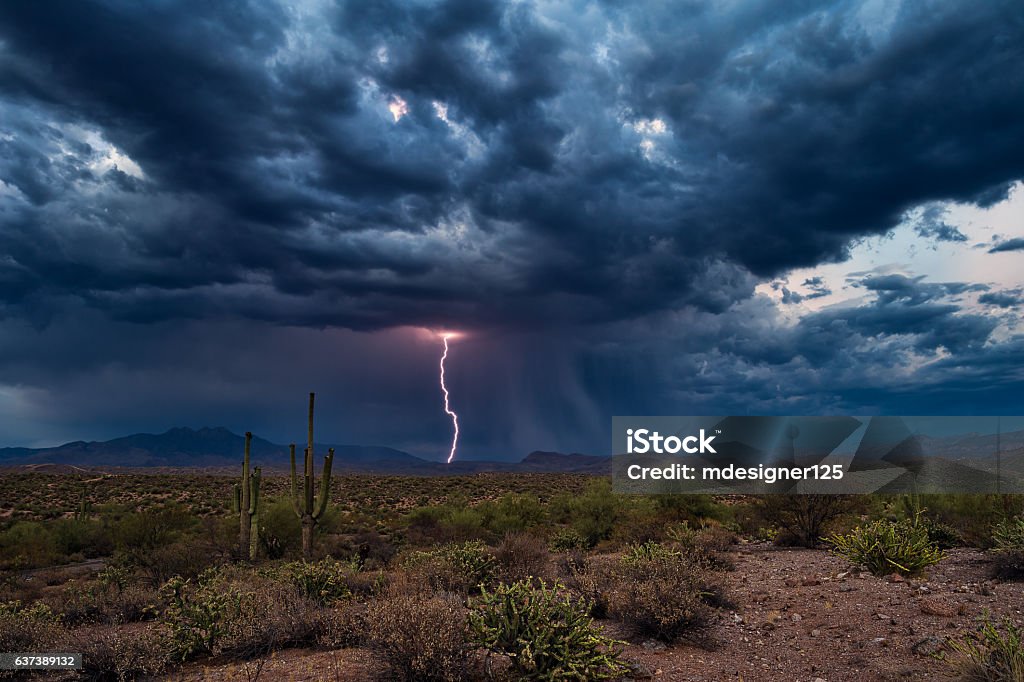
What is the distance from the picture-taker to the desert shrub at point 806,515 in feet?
61.6

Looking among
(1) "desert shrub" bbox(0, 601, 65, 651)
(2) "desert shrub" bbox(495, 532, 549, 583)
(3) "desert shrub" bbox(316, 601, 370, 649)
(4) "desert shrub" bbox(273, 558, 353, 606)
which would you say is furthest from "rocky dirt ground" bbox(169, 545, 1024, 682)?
(2) "desert shrub" bbox(495, 532, 549, 583)

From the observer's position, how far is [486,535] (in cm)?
2830

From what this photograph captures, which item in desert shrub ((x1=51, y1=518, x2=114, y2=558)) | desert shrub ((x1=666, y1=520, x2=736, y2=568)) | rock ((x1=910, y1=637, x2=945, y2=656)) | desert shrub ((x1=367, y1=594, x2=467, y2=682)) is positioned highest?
desert shrub ((x1=367, y1=594, x2=467, y2=682))

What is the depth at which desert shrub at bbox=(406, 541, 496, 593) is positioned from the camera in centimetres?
1215

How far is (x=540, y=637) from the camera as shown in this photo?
770 centimetres

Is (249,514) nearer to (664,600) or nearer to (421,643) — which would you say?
(421,643)

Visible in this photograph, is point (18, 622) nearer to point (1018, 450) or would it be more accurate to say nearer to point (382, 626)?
point (382, 626)

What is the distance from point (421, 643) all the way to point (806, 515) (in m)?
15.2

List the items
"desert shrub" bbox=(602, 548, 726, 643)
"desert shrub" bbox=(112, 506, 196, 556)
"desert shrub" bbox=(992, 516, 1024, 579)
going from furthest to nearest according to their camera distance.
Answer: "desert shrub" bbox=(112, 506, 196, 556) < "desert shrub" bbox=(992, 516, 1024, 579) < "desert shrub" bbox=(602, 548, 726, 643)

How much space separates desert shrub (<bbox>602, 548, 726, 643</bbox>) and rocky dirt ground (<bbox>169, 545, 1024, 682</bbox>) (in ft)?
0.83

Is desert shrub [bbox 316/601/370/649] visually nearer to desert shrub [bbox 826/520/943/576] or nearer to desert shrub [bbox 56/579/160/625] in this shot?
desert shrub [bbox 56/579/160/625]

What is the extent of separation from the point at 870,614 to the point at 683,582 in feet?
10.1

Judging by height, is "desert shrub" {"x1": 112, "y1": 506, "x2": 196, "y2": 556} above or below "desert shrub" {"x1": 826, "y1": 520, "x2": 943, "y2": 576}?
below

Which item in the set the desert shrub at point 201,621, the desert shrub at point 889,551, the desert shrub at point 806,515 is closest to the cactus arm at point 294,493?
the desert shrub at point 201,621
